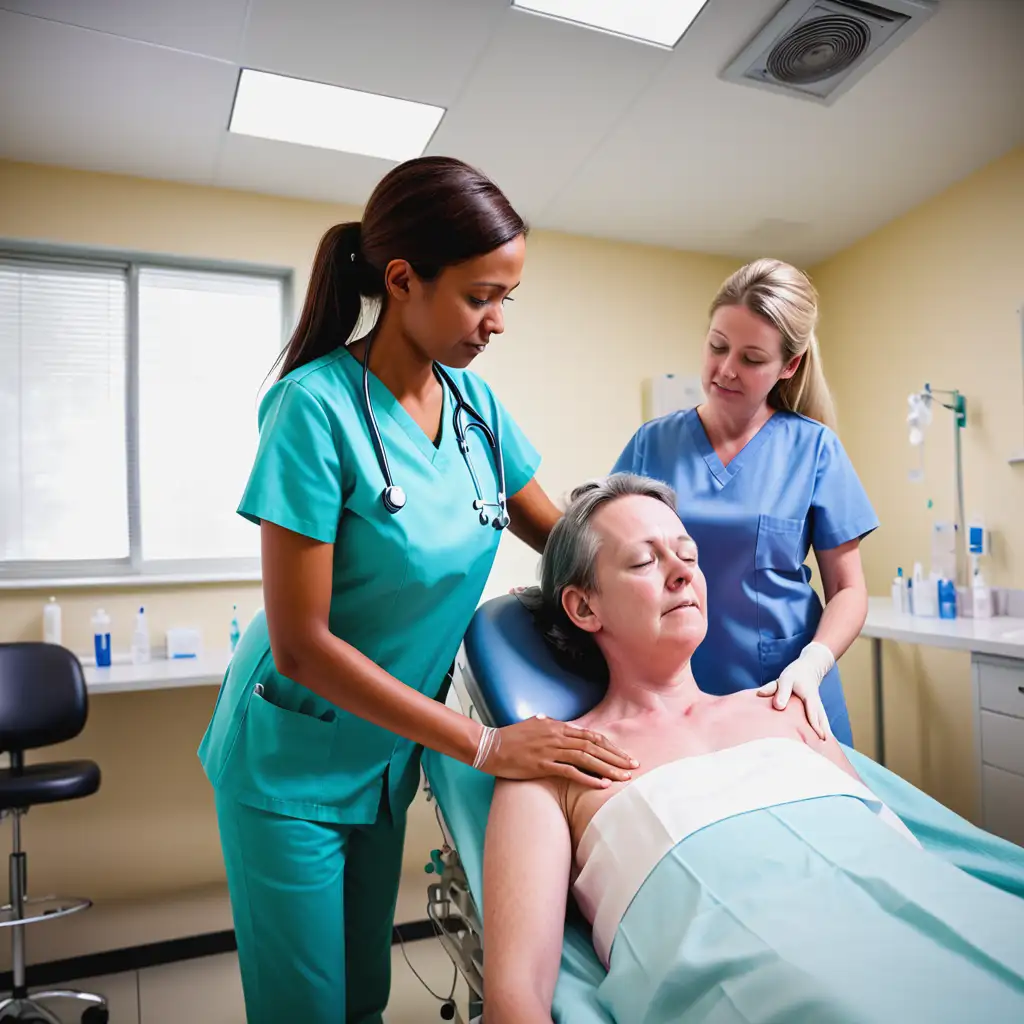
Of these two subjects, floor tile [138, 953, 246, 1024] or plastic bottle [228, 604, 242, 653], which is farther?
plastic bottle [228, 604, 242, 653]

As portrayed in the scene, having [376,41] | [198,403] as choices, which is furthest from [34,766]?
[376,41]

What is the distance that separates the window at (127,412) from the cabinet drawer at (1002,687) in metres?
2.39

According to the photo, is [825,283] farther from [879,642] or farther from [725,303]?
[725,303]

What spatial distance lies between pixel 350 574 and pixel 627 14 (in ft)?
5.31

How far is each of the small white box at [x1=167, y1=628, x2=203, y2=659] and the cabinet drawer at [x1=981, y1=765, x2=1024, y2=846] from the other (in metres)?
2.44

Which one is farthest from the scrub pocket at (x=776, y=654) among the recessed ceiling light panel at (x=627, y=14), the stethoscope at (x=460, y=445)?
the recessed ceiling light panel at (x=627, y=14)

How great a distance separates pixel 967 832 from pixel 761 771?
1.25 feet

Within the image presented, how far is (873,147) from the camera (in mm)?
2660

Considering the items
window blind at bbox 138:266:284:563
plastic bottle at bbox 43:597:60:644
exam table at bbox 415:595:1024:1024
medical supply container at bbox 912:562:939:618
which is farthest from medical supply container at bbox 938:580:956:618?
plastic bottle at bbox 43:597:60:644

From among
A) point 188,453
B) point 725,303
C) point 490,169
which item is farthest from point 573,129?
point 188,453

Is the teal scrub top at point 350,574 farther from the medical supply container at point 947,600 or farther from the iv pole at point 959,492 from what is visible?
the iv pole at point 959,492

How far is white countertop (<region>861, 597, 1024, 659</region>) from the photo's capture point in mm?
2178

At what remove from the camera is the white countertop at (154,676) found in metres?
2.35

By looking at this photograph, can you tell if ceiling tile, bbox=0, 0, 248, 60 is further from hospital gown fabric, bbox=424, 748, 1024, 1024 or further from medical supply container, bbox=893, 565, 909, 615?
medical supply container, bbox=893, 565, 909, 615
